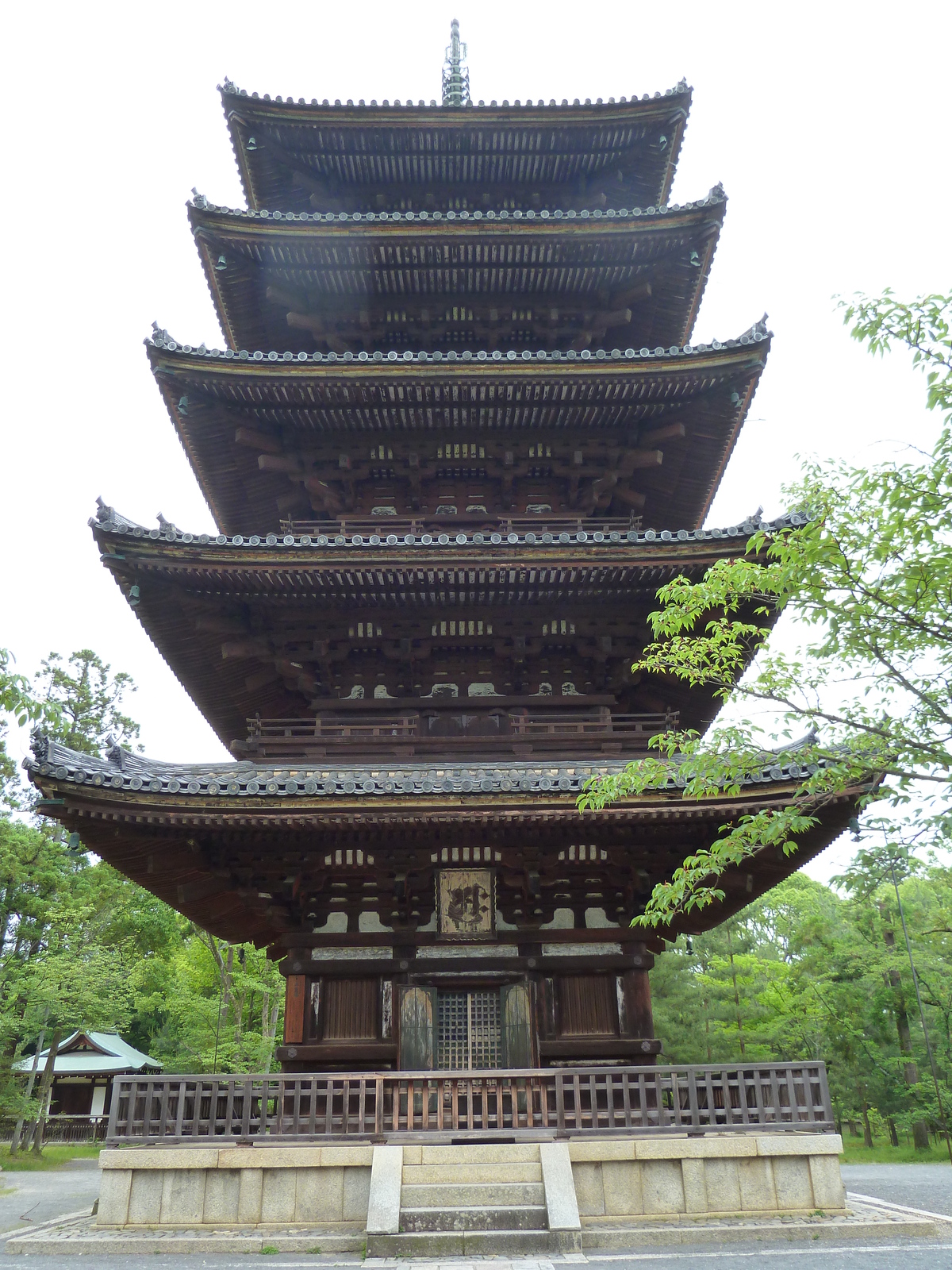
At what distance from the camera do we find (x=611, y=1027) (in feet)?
40.3

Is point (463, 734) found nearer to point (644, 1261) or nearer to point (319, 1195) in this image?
point (319, 1195)

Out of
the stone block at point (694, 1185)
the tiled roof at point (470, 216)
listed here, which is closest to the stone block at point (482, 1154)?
the stone block at point (694, 1185)

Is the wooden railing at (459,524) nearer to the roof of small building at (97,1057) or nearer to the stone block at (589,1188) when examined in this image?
the stone block at (589,1188)

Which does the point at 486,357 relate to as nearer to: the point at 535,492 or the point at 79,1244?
the point at 535,492

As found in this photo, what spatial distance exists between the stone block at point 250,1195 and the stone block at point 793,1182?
593 cm

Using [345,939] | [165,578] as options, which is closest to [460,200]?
[165,578]

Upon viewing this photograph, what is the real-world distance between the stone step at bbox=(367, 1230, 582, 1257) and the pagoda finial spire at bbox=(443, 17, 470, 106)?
78.3 feet

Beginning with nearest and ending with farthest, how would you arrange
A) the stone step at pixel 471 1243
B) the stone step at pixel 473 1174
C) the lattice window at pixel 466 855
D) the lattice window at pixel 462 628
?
1. the stone step at pixel 471 1243
2. the stone step at pixel 473 1174
3. the lattice window at pixel 466 855
4. the lattice window at pixel 462 628

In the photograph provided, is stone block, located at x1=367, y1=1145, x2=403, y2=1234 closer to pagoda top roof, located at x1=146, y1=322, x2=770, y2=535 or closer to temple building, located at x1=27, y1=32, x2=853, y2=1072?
temple building, located at x1=27, y1=32, x2=853, y2=1072

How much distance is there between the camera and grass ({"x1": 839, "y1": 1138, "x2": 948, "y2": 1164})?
87.3ft

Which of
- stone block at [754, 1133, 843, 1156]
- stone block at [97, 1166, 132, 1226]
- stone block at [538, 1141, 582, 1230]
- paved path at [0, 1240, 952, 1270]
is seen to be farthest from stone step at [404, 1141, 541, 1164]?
stone block at [97, 1166, 132, 1226]

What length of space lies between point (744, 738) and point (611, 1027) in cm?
633

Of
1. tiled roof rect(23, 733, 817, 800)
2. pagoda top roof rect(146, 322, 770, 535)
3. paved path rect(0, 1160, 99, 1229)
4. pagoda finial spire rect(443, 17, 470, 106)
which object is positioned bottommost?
paved path rect(0, 1160, 99, 1229)

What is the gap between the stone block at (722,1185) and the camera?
32.9 ft
